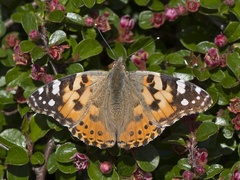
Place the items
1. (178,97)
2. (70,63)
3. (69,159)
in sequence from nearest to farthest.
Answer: (178,97) < (69,159) < (70,63)

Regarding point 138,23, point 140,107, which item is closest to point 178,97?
point 140,107

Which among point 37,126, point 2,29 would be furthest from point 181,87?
point 2,29

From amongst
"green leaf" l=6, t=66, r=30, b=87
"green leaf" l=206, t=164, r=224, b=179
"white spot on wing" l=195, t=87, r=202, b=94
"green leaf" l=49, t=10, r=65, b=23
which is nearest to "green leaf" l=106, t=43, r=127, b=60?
"green leaf" l=49, t=10, r=65, b=23

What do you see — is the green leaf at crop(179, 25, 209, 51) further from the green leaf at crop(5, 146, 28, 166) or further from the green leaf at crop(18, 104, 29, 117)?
the green leaf at crop(5, 146, 28, 166)

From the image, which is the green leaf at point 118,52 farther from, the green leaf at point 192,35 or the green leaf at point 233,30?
the green leaf at point 233,30

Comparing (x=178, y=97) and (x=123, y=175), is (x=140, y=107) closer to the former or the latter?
(x=178, y=97)

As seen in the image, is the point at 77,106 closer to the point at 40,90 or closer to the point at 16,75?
the point at 40,90
